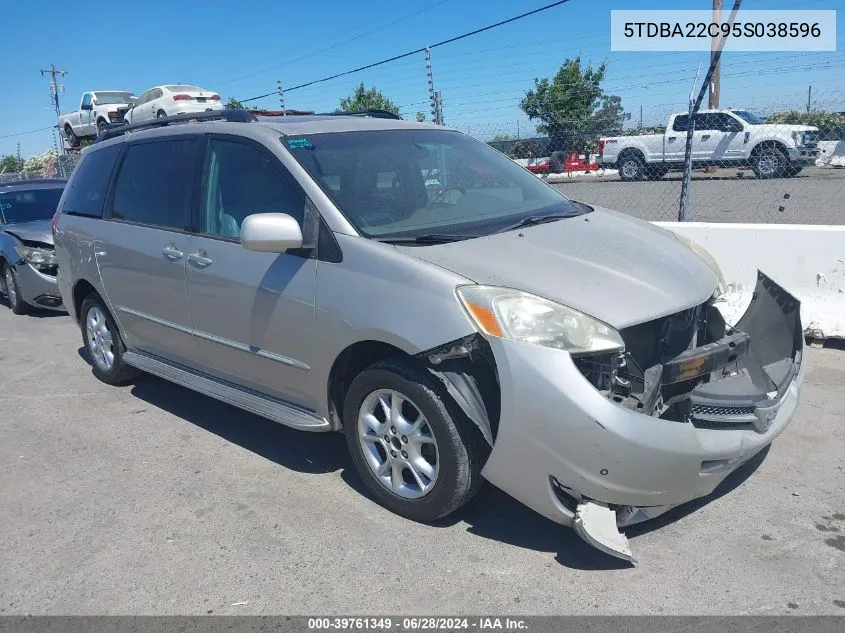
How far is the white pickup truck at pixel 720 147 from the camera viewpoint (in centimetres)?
1266

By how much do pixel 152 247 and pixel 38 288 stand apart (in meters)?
4.75

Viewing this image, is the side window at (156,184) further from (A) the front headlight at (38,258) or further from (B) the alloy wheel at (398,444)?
(A) the front headlight at (38,258)

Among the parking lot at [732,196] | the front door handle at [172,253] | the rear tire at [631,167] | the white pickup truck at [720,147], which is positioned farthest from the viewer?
the rear tire at [631,167]

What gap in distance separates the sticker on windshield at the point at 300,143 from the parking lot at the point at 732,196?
7.94 metres

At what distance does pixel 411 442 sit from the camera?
3.37 metres

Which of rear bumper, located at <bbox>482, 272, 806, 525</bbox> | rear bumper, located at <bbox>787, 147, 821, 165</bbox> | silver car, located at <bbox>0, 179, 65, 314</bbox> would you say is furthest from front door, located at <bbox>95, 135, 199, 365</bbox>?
rear bumper, located at <bbox>787, 147, 821, 165</bbox>

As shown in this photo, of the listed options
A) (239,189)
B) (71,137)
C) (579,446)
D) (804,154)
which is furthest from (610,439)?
(71,137)

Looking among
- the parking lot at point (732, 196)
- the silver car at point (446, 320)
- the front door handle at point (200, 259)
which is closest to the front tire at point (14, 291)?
the silver car at point (446, 320)

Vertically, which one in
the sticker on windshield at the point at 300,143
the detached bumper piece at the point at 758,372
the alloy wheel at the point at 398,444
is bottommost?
the alloy wheel at the point at 398,444

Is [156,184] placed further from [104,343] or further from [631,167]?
[631,167]

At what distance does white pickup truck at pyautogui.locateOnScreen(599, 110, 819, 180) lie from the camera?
12664mm

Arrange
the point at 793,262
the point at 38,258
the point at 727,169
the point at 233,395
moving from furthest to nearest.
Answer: the point at 727,169
the point at 38,258
the point at 793,262
the point at 233,395

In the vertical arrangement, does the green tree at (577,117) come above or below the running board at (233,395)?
above

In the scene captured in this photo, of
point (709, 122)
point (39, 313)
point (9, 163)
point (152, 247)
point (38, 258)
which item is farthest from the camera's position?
point (9, 163)
